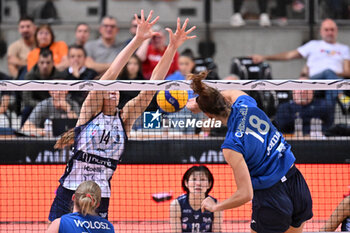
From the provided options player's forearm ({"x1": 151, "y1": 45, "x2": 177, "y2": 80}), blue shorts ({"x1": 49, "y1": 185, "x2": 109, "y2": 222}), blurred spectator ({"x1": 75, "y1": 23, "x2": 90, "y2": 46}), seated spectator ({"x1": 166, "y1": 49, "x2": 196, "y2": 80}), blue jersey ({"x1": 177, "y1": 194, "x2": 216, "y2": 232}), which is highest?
blurred spectator ({"x1": 75, "y1": 23, "x2": 90, "y2": 46})

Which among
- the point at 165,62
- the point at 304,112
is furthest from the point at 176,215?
the point at 304,112

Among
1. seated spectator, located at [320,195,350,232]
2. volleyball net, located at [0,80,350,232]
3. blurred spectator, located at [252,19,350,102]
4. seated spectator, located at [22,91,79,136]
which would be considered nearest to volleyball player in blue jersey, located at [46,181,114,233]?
A: volleyball net, located at [0,80,350,232]

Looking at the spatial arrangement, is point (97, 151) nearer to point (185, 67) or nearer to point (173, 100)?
point (173, 100)

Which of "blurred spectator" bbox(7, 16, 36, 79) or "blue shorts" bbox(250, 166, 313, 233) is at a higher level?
"blurred spectator" bbox(7, 16, 36, 79)

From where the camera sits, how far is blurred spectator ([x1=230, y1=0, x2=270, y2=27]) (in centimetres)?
1288

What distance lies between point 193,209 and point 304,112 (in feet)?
8.99

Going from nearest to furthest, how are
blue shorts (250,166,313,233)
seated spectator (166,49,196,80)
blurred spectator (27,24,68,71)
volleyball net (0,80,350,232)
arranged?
blue shorts (250,166,313,233) → volleyball net (0,80,350,232) → seated spectator (166,49,196,80) → blurred spectator (27,24,68,71)

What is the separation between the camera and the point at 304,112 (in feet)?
30.8

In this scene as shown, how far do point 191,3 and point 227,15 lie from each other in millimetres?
761

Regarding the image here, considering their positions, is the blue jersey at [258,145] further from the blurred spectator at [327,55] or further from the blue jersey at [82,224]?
the blurred spectator at [327,55]

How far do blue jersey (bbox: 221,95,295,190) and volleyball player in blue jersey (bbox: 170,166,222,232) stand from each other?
2071 millimetres

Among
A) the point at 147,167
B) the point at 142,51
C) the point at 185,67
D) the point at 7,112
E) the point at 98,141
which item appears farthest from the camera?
the point at 142,51

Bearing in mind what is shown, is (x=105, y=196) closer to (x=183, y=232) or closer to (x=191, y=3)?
(x=183, y=232)

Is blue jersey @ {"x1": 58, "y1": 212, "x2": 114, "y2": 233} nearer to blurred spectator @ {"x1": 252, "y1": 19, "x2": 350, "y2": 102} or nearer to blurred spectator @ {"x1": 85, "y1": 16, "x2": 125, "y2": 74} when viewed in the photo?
blurred spectator @ {"x1": 85, "y1": 16, "x2": 125, "y2": 74}
